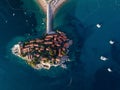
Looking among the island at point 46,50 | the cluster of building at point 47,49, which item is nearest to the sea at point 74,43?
the island at point 46,50

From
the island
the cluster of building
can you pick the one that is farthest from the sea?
the cluster of building

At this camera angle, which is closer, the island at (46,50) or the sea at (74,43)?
the sea at (74,43)

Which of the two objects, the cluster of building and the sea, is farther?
the cluster of building

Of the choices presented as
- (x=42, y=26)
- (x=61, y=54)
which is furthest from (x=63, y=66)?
(x=42, y=26)

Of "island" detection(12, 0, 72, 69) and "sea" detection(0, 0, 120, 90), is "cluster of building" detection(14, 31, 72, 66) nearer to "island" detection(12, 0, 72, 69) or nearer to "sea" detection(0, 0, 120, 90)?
"island" detection(12, 0, 72, 69)

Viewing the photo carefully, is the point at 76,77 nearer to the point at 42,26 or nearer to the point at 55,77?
the point at 55,77

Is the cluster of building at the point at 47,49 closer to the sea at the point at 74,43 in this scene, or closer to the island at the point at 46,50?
the island at the point at 46,50
